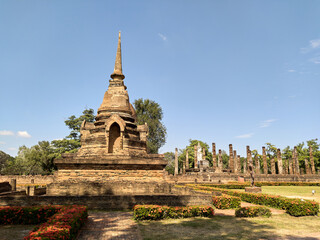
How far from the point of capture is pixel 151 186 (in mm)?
14211

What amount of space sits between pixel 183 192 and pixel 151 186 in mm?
3007

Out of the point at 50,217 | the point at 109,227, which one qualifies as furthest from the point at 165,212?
the point at 50,217

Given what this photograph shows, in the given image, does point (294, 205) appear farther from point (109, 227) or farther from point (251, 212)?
point (109, 227)

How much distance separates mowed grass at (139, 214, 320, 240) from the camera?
702 centimetres

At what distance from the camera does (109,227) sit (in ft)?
25.9

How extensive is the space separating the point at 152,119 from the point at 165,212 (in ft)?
129

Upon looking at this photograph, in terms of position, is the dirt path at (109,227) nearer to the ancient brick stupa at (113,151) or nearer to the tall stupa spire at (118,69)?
the ancient brick stupa at (113,151)

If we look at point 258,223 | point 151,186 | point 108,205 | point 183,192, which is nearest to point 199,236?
point 258,223

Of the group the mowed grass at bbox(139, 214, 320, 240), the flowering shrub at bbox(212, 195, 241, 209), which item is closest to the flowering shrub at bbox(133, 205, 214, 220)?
the mowed grass at bbox(139, 214, 320, 240)

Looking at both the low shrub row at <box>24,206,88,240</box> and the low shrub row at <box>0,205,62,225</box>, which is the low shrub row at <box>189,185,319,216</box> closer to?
the low shrub row at <box>24,206,88,240</box>

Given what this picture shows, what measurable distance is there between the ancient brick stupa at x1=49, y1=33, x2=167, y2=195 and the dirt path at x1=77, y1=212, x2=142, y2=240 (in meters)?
4.44

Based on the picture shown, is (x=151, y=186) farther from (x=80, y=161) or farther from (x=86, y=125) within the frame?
(x=86, y=125)

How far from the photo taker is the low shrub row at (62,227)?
16.8 feet

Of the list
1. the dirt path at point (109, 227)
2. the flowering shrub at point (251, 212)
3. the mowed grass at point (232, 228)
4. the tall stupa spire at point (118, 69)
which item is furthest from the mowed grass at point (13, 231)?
the tall stupa spire at point (118, 69)
